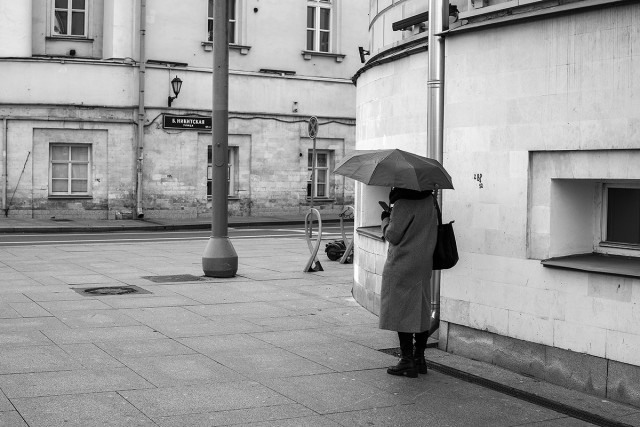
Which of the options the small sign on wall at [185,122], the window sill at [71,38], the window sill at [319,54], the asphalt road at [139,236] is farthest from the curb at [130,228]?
the window sill at [71,38]

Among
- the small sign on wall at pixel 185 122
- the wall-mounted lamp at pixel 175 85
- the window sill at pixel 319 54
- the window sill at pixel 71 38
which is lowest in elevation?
the small sign on wall at pixel 185 122

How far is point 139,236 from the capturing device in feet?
78.2

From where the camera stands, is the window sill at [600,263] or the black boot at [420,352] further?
the black boot at [420,352]

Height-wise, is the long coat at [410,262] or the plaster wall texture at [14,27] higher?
the plaster wall texture at [14,27]

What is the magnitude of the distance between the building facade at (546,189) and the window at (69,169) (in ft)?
69.8

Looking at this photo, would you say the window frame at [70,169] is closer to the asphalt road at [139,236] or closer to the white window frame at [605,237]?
the asphalt road at [139,236]

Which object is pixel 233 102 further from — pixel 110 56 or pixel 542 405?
pixel 542 405

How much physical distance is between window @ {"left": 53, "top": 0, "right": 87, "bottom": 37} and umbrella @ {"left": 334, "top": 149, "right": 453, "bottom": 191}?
23.4 meters

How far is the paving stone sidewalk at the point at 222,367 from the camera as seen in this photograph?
643 cm

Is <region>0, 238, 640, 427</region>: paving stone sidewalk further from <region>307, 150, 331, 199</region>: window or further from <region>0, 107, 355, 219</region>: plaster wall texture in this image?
<region>307, 150, 331, 199</region>: window

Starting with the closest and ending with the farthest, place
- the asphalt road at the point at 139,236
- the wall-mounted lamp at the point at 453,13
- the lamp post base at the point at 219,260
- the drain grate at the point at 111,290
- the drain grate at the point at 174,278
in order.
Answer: the wall-mounted lamp at the point at 453,13, the drain grate at the point at 111,290, the drain grate at the point at 174,278, the lamp post base at the point at 219,260, the asphalt road at the point at 139,236

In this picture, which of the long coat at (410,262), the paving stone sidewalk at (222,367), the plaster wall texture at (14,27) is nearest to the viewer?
the paving stone sidewalk at (222,367)

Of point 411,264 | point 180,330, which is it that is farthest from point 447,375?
point 180,330

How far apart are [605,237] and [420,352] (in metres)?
1.84
